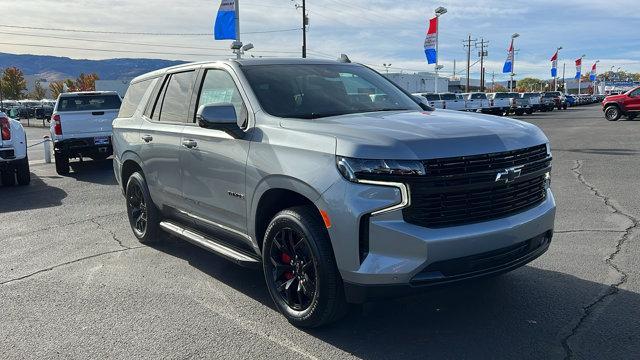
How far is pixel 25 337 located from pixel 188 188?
1.72 meters

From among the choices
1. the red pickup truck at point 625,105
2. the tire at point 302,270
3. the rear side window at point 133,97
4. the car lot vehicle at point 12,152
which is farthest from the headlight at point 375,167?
the red pickup truck at point 625,105

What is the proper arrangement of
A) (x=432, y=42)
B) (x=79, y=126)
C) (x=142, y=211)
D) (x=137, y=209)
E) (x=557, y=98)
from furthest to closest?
(x=557, y=98), (x=432, y=42), (x=79, y=126), (x=137, y=209), (x=142, y=211)

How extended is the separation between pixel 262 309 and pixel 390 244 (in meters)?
1.49

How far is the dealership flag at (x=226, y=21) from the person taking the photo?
1988cm

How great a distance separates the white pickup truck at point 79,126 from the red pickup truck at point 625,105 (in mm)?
24045

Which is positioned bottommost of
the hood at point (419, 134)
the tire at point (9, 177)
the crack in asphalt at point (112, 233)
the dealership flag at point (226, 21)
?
the crack in asphalt at point (112, 233)

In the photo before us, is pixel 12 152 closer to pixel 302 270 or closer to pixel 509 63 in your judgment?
pixel 302 270

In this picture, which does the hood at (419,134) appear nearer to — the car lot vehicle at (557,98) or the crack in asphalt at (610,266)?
the crack in asphalt at (610,266)

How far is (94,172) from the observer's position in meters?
12.8

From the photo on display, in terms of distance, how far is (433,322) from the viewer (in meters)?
3.85

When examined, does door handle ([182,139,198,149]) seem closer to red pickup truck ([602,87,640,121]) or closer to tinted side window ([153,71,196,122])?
tinted side window ([153,71,196,122])

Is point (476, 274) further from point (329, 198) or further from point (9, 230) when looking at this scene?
point (9, 230)

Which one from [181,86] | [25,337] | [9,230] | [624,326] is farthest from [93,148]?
[624,326]

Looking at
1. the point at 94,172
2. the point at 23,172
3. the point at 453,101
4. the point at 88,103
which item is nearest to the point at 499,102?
the point at 453,101
